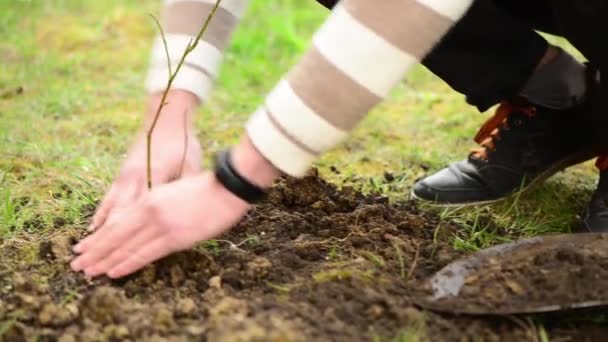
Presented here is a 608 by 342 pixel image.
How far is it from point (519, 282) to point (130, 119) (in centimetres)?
195

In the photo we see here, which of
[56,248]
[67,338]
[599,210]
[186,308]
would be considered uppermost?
[599,210]

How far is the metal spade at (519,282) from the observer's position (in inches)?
56.9

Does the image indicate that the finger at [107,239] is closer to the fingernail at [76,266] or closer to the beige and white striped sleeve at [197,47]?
the fingernail at [76,266]

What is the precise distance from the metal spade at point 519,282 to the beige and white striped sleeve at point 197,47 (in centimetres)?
71

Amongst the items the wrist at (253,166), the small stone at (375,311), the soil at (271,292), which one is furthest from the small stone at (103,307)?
the small stone at (375,311)

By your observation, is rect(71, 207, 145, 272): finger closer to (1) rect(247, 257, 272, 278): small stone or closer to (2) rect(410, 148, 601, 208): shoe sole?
(1) rect(247, 257, 272, 278): small stone

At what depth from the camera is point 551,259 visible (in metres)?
1.56

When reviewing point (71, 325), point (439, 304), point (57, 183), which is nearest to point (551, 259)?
point (439, 304)

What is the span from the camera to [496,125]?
2207mm

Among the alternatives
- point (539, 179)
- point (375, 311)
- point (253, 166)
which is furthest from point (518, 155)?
point (253, 166)

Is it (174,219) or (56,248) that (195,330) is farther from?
(56,248)

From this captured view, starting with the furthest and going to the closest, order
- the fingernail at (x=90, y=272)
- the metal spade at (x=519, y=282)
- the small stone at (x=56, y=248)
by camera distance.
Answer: the small stone at (x=56, y=248) < the fingernail at (x=90, y=272) < the metal spade at (x=519, y=282)

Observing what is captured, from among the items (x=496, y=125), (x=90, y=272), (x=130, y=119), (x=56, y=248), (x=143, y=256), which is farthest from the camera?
(x=130, y=119)

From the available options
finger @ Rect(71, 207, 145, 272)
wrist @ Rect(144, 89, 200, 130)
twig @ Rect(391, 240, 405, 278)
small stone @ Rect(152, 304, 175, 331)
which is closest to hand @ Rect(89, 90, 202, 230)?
wrist @ Rect(144, 89, 200, 130)
